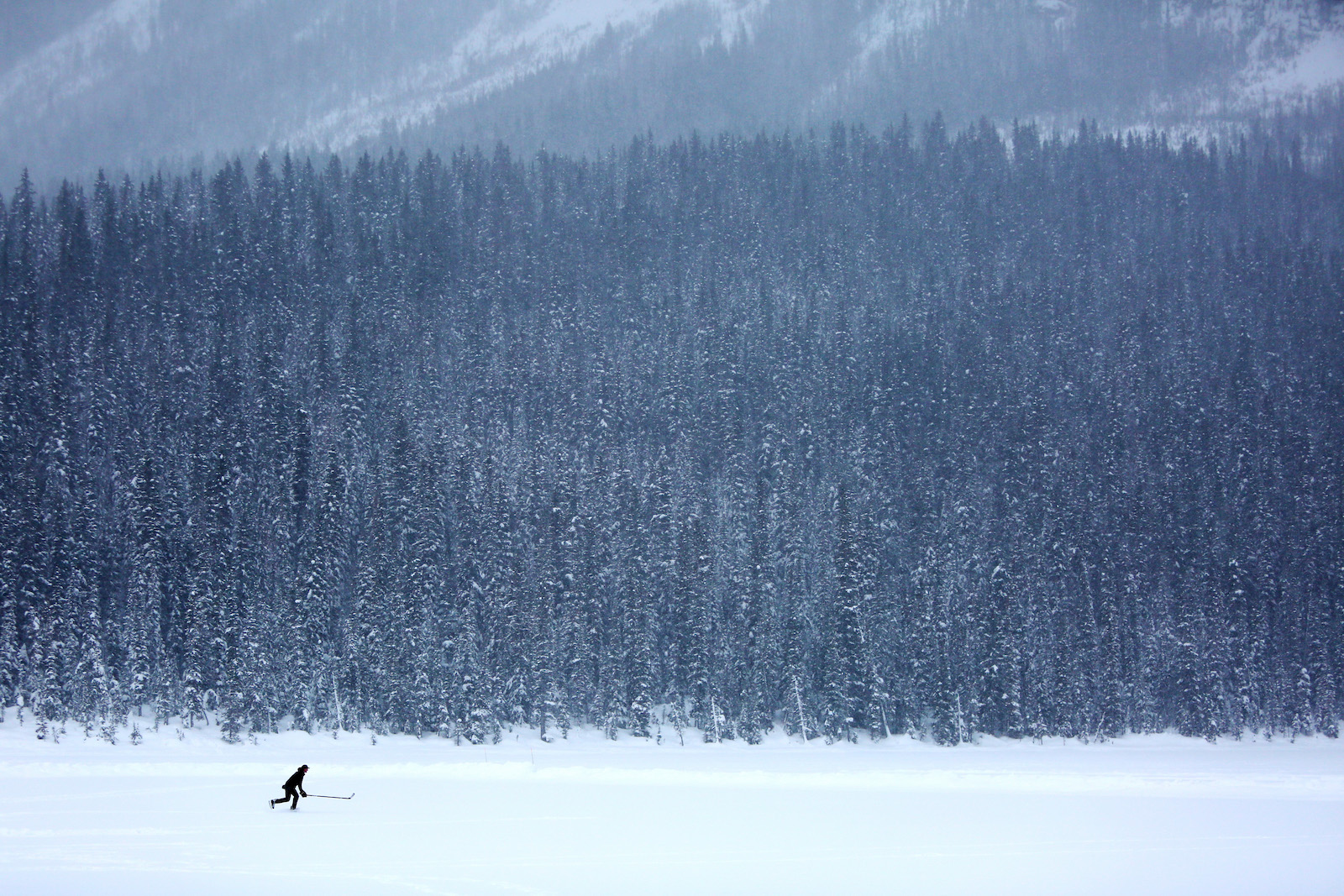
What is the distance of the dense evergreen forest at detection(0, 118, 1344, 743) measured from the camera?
59344 mm

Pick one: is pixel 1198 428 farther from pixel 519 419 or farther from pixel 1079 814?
pixel 1079 814

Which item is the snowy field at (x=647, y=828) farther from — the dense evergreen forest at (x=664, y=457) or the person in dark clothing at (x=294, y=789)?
the dense evergreen forest at (x=664, y=457)

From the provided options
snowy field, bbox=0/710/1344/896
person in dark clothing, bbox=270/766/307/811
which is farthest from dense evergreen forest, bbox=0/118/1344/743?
person in dark clothing, bbox=270/766/307/811

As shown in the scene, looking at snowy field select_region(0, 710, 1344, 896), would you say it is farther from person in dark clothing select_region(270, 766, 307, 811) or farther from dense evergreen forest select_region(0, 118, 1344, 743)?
dense evergreen forest select_region(0, 118, 1344, 743)

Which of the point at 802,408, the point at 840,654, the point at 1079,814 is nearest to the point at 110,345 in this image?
the point at 802,408

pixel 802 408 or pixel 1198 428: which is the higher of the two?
pixel 802 408

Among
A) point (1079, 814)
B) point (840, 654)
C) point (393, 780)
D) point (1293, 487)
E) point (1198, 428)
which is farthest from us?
point (1198, 428)

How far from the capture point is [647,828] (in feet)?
74.4

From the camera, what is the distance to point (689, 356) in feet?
340

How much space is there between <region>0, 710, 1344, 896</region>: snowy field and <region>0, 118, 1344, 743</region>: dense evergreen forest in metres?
18.9

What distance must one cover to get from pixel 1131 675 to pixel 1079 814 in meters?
47.0

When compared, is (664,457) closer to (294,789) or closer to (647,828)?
(294,789)

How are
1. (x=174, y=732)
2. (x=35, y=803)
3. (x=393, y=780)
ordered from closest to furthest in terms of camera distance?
(x=35, y=803), (x=393, y=780), (x=174, y=732)

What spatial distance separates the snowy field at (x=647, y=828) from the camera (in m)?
17.3
